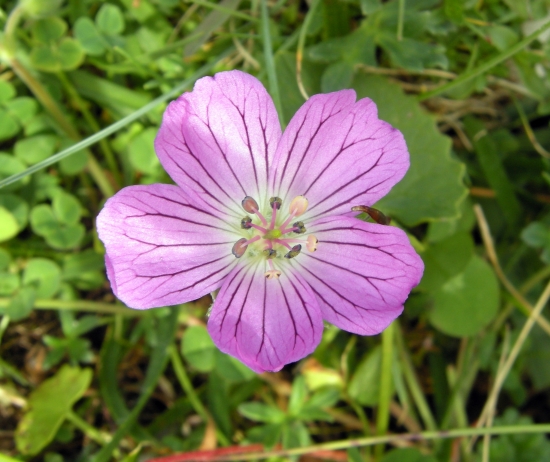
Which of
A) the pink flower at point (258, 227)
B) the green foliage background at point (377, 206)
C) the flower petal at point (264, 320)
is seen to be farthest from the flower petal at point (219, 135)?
the green foliage background at point (377, 206)

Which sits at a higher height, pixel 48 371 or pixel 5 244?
pixel 5 244

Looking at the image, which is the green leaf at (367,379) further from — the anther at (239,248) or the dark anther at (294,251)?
the anther at (239,248)

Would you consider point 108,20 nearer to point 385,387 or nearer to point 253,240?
point 253,240

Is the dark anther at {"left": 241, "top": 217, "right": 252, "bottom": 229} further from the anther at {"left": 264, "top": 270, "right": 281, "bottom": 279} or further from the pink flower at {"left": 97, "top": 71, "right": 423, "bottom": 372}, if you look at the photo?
the anther at {"left": 264, "top": 270, "right": 281, "bottom": 279}

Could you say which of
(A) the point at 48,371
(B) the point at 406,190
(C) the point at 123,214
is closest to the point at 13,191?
(A) the point at 48,371

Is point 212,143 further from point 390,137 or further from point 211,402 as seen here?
point 211,402

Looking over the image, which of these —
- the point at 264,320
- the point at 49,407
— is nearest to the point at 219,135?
the point at 264,320
